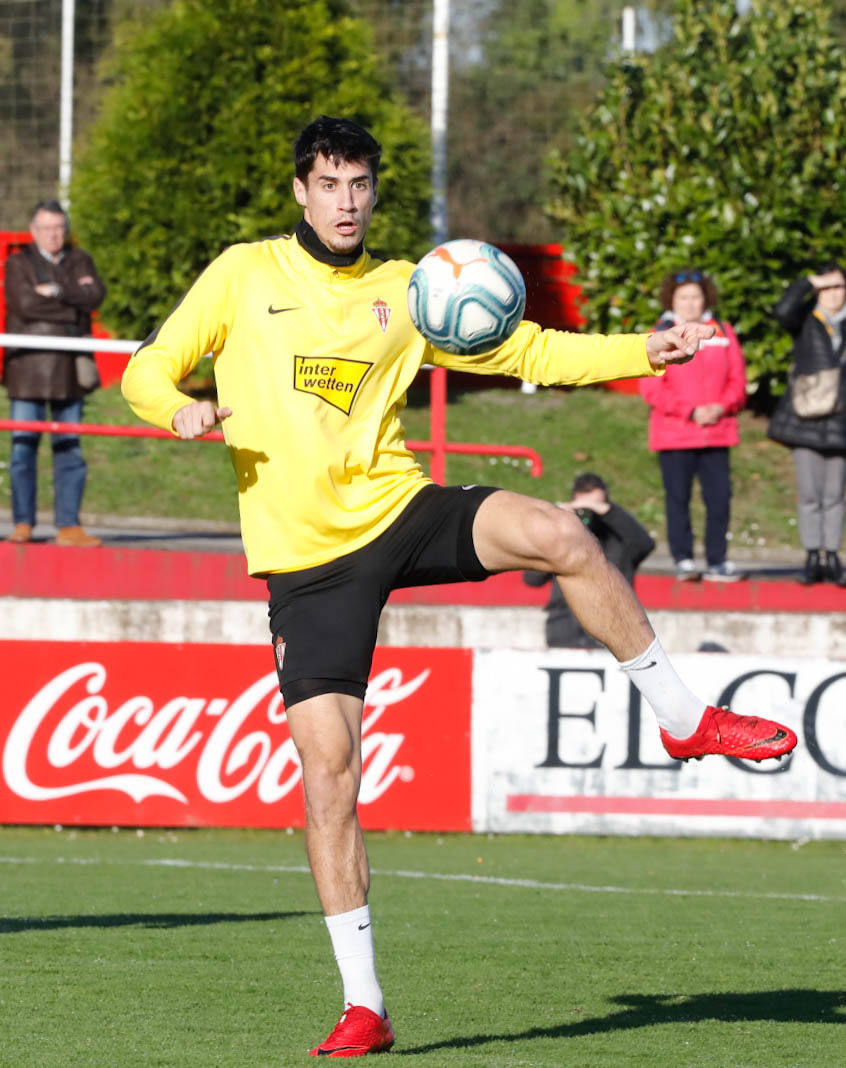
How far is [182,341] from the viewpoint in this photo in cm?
506

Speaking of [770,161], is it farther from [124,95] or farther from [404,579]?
[404,579]

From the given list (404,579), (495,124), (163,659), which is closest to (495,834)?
(163,659)

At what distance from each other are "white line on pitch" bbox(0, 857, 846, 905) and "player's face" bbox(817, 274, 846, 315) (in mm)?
4481

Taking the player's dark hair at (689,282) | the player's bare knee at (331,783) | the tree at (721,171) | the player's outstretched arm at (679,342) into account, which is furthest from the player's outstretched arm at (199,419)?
the tree at (721,171)

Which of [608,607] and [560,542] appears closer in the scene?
[560,542]

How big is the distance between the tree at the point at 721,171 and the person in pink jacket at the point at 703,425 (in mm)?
8777

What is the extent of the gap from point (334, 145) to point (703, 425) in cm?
707

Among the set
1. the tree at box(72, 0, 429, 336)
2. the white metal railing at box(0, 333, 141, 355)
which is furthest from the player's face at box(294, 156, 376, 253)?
the tree at box(72, 0, 429, 336)

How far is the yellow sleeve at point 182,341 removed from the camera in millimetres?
4984

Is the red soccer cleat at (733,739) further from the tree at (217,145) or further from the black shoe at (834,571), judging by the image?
the tree at (217,145)

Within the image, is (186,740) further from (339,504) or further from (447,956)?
(339,504)

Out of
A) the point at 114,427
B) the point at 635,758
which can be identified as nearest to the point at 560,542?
the point at 635,758

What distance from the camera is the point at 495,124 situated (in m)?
46.1

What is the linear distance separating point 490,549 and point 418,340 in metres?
0.70
